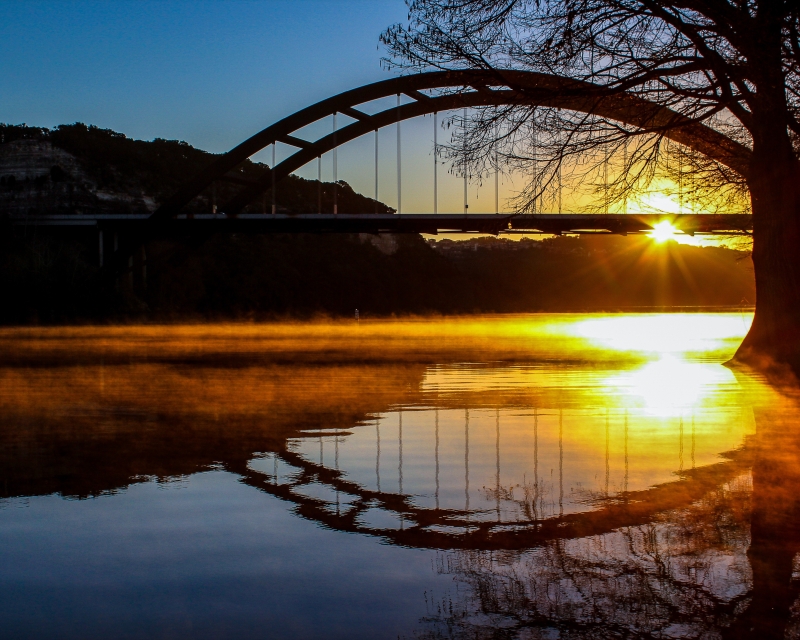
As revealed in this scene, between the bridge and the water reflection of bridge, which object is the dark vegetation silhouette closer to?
the bridge

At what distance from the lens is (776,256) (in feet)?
56.2

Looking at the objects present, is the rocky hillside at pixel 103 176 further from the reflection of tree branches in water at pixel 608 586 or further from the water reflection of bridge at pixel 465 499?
the reflection of tree branches in water at pixel 608 586

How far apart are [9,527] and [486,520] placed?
261cm

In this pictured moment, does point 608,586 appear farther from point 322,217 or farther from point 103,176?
point 103,176

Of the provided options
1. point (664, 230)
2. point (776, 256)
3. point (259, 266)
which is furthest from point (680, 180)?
point (259, 266)

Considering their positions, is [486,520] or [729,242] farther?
[729,242]

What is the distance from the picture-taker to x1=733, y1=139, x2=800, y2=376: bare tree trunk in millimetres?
16250

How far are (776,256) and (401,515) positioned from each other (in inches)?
521

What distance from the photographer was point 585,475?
6910 millimetres

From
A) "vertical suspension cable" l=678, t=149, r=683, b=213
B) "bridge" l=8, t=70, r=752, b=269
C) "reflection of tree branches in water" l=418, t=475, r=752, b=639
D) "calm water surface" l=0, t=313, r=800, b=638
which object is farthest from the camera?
"bridge" l=8, t=70, r=752, b=269

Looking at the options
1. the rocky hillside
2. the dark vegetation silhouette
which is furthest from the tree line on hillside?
the rocky hillside

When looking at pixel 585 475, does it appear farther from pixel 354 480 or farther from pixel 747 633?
pixel 747 633

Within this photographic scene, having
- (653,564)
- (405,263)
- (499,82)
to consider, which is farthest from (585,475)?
(405,263)

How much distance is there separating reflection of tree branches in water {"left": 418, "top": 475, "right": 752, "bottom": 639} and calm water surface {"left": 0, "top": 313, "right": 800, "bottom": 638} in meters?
0.01
